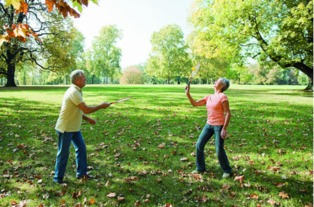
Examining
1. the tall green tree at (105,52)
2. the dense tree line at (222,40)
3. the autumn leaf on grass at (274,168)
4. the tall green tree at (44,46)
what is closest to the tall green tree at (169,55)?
the dense tree line at (222,40)

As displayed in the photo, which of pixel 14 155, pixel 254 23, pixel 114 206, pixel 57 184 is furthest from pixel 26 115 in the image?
pixel 254 23

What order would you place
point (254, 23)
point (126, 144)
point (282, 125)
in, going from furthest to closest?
point (254, 23) → point (282, 125) → point (126, 144)

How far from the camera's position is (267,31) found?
1121 inches

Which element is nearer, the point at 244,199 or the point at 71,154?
the point at 244,199

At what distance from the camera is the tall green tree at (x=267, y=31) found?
2492 cm

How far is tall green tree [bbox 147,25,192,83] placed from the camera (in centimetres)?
6838

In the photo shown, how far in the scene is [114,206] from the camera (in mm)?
4469

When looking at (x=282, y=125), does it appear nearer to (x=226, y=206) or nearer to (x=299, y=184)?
(x=299, y=184)

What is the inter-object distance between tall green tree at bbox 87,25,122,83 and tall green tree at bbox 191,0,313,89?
45345mm

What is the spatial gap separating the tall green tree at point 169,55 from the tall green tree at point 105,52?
34.0ft

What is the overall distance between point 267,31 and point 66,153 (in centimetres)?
2852

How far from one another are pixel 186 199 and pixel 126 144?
13.2ft

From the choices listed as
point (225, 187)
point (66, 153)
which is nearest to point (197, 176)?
point (225, 187)

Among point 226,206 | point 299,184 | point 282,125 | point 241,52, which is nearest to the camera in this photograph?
point 226,206
